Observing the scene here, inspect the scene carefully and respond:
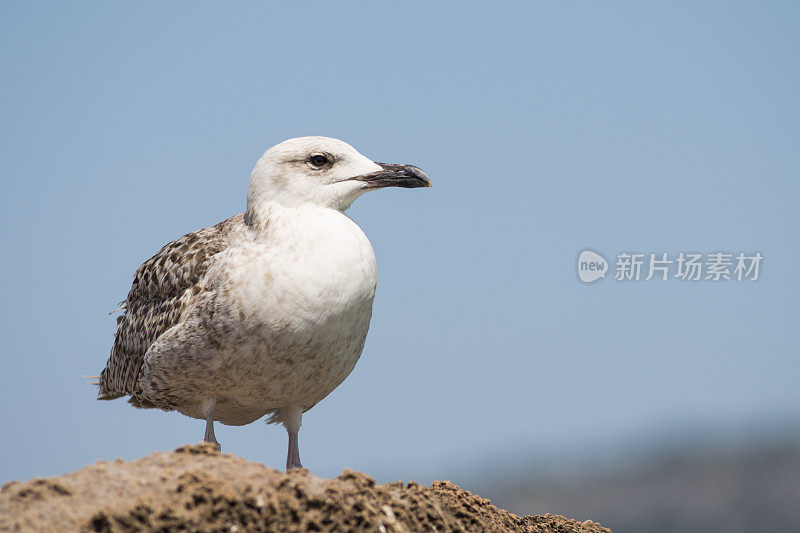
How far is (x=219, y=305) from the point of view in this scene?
8.77 metres

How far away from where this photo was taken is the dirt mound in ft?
17.7

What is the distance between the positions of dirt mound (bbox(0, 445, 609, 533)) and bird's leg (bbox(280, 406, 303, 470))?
3.35m

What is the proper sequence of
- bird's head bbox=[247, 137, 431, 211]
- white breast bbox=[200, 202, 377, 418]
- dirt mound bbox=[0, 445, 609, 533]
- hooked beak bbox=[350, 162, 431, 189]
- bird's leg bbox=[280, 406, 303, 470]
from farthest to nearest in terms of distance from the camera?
bird's leg bbox=[280, 406, 303, 470] < hooked beak bbox=[350, 162, 431, 189] < bird's head bbox=[247, 137, 431, 211] < white breast bbox=[200, 202, 377, 418] < dirt mound bbox=[0, 445, 609, 533]

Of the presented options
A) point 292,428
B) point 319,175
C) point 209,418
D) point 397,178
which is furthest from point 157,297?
point 397,178

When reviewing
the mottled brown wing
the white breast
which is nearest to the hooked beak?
the white breast

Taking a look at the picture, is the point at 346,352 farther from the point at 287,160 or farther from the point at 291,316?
the point at 287,160

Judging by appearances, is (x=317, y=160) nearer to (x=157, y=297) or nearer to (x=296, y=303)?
(x=296, y=303)

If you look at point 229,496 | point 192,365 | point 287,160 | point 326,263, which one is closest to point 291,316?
point 326,263

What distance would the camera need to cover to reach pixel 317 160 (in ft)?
31.0

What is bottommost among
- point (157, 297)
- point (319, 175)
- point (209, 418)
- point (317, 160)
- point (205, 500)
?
point (205, 500)

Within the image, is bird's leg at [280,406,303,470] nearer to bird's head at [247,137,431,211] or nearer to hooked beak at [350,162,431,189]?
bird's head at [247,137,431,211]

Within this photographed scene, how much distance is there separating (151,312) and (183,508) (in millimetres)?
4907

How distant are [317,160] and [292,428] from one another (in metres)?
3.05

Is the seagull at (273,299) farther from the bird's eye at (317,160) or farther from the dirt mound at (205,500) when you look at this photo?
the dirt mound at (205,500)
